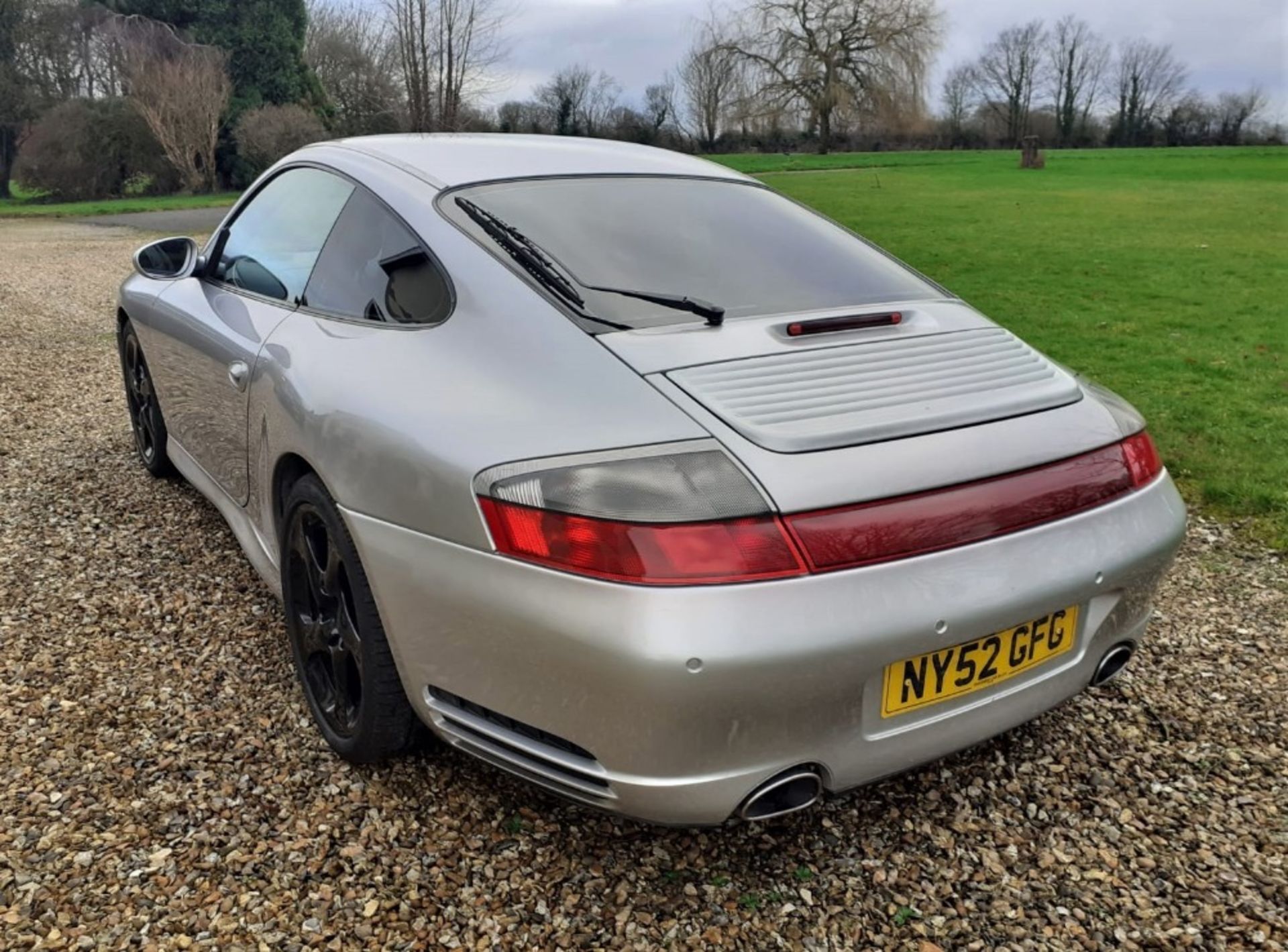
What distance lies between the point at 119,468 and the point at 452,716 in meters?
3.51

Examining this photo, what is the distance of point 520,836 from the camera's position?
7.24 feet

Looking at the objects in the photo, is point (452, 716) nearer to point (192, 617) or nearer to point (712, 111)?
point (192, 617)

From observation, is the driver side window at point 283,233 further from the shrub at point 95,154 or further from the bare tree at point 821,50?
the bare tree at point 821,50

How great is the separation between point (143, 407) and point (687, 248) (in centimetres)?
306

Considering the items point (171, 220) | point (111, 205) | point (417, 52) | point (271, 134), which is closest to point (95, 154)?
point (111, 205)

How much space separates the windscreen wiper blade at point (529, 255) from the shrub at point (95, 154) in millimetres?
33298

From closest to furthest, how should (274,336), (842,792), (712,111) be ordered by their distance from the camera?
→ (842,792), (274,336), (712,111)

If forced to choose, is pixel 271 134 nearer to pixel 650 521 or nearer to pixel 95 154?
pixel 95 154

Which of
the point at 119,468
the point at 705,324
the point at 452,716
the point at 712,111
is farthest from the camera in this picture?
the point at 712,111

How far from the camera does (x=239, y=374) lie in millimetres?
2809

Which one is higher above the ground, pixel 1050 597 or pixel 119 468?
pixel 1050 597

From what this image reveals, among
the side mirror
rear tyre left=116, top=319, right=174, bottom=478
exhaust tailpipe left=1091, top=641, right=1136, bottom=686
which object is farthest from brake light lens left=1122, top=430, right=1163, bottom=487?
rear tyre left=116, top=319, right=174, bottom=478

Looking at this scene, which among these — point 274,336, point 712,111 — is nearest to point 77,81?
point 712,111

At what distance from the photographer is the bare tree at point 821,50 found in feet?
147
